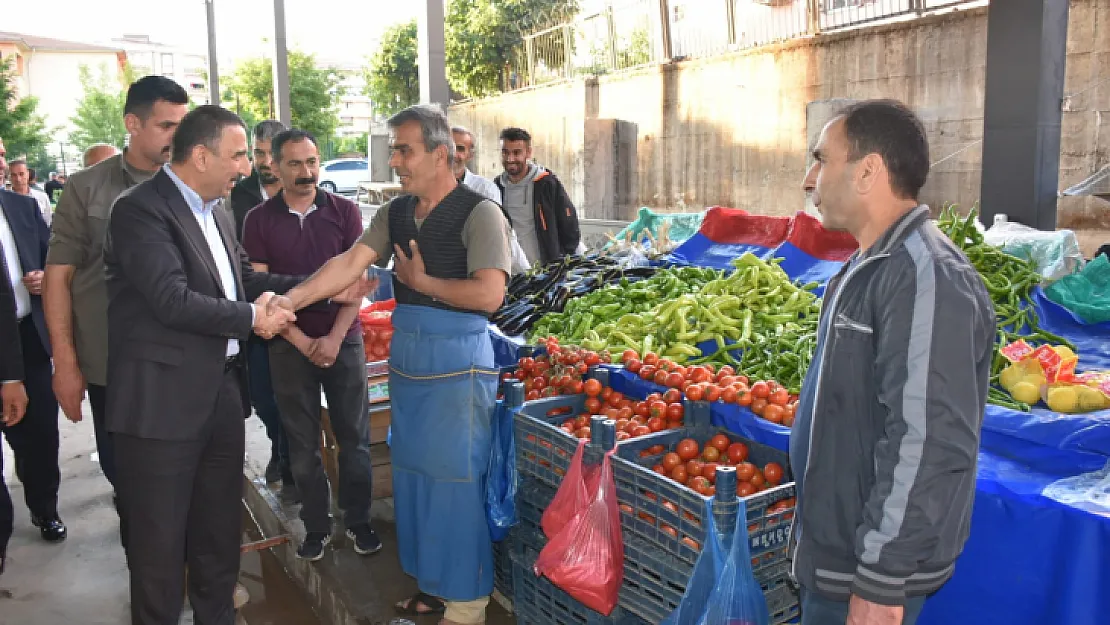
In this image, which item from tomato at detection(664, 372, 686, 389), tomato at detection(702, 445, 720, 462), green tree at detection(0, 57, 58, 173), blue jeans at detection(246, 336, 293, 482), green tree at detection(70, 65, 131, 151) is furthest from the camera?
green tree at detection(70, 65, 131, 151)

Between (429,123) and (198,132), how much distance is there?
842 millimetres

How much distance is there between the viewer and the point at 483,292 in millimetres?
3141

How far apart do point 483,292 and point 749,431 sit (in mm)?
1179

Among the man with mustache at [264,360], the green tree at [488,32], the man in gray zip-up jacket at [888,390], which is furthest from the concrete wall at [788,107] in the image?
the man in gray zip-up jacket at [888,390]

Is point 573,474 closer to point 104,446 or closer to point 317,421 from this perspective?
point 317,421

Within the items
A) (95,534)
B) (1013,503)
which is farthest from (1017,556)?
(95,534)

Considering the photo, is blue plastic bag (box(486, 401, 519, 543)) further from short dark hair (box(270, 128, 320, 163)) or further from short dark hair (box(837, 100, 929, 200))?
short dark hair (box(837, 100, 929, 200))

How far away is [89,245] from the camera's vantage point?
11.7ft

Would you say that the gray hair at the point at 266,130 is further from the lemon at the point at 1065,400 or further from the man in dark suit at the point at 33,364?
the lemon at the point at 1065,400

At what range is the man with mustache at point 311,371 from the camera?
4176 mm

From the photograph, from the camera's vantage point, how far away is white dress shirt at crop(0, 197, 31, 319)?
13.9ft

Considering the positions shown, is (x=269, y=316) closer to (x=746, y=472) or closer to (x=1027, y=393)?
(x=746, y=472)

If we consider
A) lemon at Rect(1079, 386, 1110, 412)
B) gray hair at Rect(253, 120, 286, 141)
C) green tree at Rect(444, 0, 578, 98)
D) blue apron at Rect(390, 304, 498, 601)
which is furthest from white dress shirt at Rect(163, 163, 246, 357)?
green tree at Rect(444, 0, 578, 98)

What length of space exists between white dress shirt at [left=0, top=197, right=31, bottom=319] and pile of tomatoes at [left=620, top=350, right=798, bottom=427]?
3254 mm
